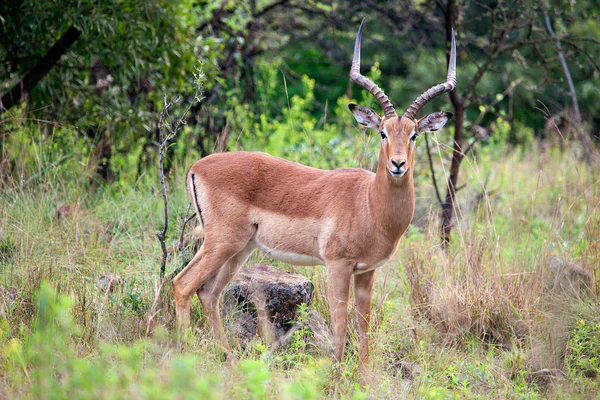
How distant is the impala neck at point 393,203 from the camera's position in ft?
16.8

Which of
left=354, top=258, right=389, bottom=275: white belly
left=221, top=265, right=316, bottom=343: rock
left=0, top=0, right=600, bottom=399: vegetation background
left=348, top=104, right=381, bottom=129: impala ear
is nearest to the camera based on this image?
left=0, top=0, right=600, bottom=399: vegetation background

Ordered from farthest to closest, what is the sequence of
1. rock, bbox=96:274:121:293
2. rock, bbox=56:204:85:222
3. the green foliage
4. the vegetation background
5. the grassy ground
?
1. rock, bbox=56:204:85:222
2. rock, bbox=96:274:121:293
3. the green foliage
4. the grassy ground
5. the vegetation background

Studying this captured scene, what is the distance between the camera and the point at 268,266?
239 inches

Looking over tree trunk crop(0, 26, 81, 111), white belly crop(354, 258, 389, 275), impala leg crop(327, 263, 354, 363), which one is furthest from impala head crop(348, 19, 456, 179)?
tree trunk crop(0, 26, 81, 111)

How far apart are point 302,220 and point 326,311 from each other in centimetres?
84

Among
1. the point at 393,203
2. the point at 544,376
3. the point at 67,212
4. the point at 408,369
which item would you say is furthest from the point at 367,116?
the point at 67,212

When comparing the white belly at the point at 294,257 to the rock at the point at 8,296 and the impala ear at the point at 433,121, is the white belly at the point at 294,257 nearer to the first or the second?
the impala ear at the point at 433,121

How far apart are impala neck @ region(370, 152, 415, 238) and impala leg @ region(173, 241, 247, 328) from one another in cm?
109

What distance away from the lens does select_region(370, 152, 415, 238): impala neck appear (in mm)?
5109

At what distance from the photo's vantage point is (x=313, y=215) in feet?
17.8

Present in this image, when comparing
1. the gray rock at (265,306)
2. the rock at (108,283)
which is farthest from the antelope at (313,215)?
the rock at (108,283)

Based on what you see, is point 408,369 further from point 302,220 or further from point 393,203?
point 302,220

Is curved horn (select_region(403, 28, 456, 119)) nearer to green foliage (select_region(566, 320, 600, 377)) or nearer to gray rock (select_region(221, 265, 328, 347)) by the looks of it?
gray rock (select_region(221, 265, 328, 347))

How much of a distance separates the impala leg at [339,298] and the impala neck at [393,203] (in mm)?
401
